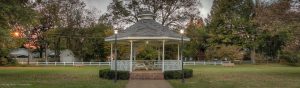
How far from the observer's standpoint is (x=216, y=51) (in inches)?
2928

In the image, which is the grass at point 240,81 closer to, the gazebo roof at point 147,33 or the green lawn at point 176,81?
the green lawn at point 176,81

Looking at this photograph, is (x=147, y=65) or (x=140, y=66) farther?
(x=147, y=65)

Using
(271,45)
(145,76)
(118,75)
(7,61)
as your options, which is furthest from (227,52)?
(118,75)

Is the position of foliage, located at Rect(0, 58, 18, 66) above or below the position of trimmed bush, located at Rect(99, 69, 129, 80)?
above

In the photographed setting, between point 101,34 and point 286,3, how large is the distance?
43393 millimetres

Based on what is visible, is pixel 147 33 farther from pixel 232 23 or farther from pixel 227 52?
pixel 232 23

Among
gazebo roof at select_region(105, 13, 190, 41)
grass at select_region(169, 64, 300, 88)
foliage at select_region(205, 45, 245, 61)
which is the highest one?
gazebo roof at select_region(105, 13, 190, 41)

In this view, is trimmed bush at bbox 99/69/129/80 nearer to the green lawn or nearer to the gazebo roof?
the green lawn

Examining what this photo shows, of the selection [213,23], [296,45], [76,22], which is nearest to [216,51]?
[213,23]

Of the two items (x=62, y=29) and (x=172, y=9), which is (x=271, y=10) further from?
(x=62, y=29)

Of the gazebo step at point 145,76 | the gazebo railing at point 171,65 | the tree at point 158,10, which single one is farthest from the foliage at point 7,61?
the gazebo step at point 145,76

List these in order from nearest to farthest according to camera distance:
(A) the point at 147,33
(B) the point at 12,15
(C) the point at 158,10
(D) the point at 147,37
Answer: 1. (B) the point at 12,15
2. (D) the point at 147,37
3. (A) the point at 147,33
4. (C) the point at 158,10

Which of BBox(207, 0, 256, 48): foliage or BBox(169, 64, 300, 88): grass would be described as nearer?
BBox(169, 64, 300, 88): grass

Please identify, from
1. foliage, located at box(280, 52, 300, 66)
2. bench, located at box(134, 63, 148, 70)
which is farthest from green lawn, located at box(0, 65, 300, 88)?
foliage, located at box(280, 52, 300, 66)
